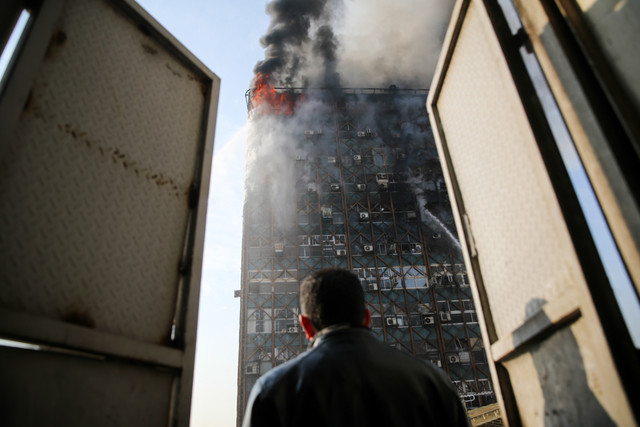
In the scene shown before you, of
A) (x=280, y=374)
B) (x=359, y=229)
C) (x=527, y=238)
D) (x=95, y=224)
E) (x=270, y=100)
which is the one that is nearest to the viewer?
(x=280, y=374)

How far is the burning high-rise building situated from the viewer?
1988 cm

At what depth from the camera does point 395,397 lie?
1.38m

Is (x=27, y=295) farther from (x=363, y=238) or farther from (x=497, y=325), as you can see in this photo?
(x=363, y=238)

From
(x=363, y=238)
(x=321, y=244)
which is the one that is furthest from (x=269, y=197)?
(x=363, y=238)

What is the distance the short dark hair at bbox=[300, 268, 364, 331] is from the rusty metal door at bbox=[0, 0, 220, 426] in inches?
24.4

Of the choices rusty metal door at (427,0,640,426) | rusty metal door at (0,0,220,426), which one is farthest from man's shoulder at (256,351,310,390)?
rusty metal door at (427,0,640,426)

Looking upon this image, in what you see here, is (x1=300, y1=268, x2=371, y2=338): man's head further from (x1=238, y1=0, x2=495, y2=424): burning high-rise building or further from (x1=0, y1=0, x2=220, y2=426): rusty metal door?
(x1=238, y1=0, x2=495, y2=424): burning high-rise building

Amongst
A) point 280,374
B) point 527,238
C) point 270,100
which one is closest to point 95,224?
point 280,374

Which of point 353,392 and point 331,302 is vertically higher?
point 331,302

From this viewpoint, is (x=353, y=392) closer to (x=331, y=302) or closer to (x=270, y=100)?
(x=331, y=302)

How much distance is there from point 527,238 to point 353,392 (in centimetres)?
118

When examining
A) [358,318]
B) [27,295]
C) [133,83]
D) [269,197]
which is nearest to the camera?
[27,295]

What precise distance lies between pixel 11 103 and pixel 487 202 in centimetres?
243

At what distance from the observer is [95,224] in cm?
159
